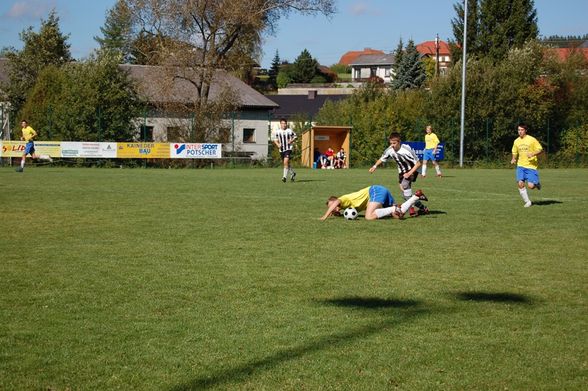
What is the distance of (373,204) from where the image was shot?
48.1 ft

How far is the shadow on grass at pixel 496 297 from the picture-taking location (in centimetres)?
758

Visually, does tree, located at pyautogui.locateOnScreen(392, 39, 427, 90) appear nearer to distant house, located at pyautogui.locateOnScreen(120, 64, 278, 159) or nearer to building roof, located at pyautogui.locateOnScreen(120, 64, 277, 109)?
building roof, located at pyautogui.locateOnScreen(120, 64, 277, 109)

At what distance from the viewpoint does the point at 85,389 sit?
16.3 feet

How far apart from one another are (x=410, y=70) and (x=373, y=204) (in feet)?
217

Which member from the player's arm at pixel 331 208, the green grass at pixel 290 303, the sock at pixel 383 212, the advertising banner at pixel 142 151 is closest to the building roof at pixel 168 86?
the advertising banner at pixel 142 151

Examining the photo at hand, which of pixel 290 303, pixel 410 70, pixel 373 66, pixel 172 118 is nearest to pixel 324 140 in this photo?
pixel 172 118

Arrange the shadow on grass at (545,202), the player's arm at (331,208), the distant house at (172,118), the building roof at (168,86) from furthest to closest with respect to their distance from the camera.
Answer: the building roof at (168,86)
the distant house at (172,118)
the shadow on grass at (545,202)
the player's arm at (331,208)

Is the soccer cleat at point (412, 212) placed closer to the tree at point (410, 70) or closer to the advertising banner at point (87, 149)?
the advertising banner at point (87, 149)

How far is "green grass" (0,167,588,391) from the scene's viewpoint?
17.4 feet

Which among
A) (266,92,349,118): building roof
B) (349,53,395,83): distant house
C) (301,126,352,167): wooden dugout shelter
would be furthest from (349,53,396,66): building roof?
(301,126,352,167): wooden dugout shelter

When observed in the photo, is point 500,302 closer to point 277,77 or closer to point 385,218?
point 385,218

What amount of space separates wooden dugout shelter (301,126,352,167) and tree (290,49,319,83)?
94.7 meters

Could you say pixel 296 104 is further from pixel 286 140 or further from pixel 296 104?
pixel 286 140

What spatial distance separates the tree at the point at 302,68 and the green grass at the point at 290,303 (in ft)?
413
